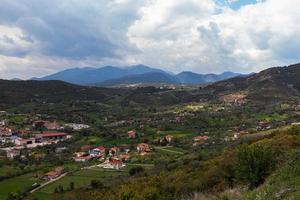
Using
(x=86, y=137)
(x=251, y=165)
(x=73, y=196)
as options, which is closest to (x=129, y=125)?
(x=86, y=137)

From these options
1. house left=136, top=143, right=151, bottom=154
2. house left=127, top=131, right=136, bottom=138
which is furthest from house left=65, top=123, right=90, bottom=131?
house left=136, top=143, right=151, bottom=154

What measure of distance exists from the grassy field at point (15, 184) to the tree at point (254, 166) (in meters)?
43.6

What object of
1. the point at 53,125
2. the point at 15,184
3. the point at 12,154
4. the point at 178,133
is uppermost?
the point at 53,125

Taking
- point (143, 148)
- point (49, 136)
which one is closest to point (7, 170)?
point (143, 148)

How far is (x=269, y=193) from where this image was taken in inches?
555

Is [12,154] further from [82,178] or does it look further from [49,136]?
[82,178]

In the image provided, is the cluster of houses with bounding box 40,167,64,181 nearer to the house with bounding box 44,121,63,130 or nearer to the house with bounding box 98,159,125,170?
the house with bounding box 98,159,125,170

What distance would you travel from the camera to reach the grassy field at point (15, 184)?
60.9m

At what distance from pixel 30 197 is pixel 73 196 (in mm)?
15786

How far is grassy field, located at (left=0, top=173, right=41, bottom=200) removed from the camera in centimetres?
6087

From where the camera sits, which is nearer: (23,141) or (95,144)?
(95,144)

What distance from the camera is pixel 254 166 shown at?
72.8 ft

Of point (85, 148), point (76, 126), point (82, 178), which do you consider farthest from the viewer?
point (76, 126)

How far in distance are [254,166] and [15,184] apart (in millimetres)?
51462
